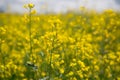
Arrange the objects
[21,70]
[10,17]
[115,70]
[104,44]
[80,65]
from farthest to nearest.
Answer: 1. [10,17]
2. [104,44]
3. [115,70]
4. [21,70]
5. [80,65]

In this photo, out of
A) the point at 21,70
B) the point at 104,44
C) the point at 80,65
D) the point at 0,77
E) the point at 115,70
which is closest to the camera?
the point at 80,65

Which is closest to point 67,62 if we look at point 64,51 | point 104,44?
point 64,51

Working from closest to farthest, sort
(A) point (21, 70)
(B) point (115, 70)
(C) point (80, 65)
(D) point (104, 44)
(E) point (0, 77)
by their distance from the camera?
(C) point (80, 65) < (E) point (0, 77) < (A) point (21, 70) < (B) point (115, 70) < (D) point (104, 44)

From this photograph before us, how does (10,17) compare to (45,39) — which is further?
A: (10,17)

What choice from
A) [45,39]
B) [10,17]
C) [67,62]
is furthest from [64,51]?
[10,17]

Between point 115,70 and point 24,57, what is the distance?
5.02 feet

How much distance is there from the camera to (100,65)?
21.7 ft

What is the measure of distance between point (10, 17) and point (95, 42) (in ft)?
16.3

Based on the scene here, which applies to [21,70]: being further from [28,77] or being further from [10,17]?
[10,17]

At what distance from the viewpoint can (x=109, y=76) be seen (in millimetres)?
Answer: 6090

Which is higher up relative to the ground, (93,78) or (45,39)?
(45,39)

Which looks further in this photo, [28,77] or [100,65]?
[100,65]

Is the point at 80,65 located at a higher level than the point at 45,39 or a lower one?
lower

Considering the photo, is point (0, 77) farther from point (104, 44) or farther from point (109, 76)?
point (104, 44)
